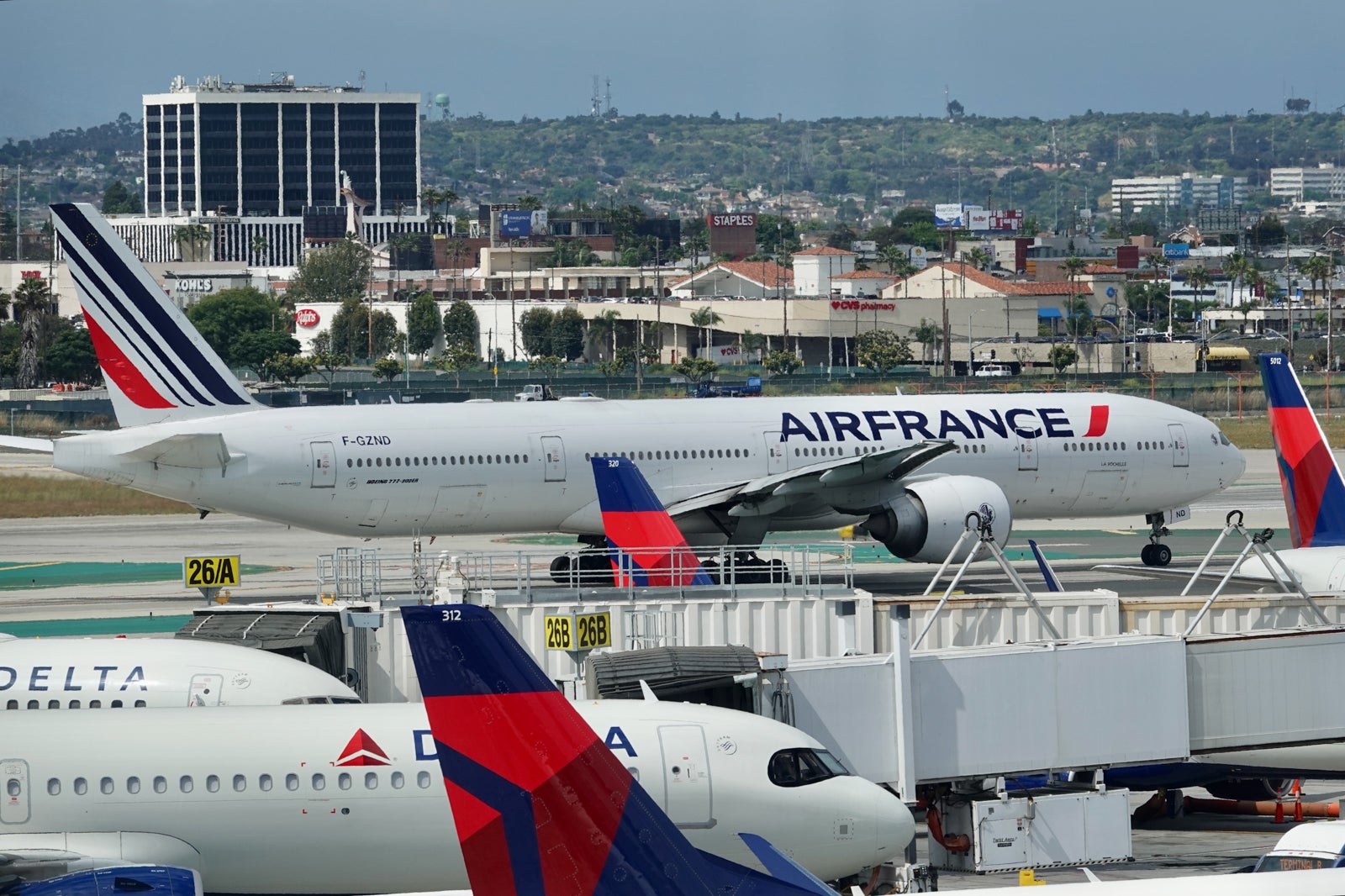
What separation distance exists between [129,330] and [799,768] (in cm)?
2576

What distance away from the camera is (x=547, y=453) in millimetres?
42312

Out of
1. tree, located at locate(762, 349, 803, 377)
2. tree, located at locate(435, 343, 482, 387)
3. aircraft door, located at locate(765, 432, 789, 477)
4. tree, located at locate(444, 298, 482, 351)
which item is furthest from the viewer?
tree, located at locate(444, 298, 482, 351)

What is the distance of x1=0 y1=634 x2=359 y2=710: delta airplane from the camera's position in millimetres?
24625

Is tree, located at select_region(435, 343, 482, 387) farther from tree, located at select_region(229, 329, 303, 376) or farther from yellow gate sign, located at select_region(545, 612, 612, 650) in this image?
yellow gate sign, located at select_region(545, 612, 612, 650)

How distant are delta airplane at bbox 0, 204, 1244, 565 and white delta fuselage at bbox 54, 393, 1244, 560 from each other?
45 mm

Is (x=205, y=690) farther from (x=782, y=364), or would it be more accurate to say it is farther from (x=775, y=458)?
(x=782, y=364)

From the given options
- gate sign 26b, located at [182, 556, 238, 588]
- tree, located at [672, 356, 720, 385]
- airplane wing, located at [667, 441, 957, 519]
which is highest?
tree, located at [672, 356, 720, 385]

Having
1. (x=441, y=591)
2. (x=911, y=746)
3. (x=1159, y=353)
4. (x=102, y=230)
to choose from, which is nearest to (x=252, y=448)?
(x=102, y=230)

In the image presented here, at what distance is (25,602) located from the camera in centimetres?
4528

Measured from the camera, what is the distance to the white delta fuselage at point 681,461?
40875 millimetres

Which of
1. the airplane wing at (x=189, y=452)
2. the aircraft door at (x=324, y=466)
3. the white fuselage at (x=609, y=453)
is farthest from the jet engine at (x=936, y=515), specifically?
the airplane wing at (x=189, y=452)

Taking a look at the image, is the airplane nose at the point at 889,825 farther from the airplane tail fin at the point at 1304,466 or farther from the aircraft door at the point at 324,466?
the aircraft door at the point at 324,466

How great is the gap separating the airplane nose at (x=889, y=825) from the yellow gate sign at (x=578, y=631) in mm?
7496

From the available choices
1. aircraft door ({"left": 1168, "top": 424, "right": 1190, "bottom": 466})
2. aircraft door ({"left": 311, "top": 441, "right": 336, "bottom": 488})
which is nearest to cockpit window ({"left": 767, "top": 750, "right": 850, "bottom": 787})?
aircraft door ({"left": 311, "top": 441, "right": 336, "bottom": 488})
